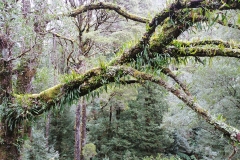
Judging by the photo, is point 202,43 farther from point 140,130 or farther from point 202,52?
point 140,130

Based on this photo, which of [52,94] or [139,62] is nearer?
[139,62]

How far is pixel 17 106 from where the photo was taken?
371 centimetres

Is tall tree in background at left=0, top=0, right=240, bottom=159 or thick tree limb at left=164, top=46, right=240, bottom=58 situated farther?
thick tree limb at left=164, top=46, right=240, bottom=58

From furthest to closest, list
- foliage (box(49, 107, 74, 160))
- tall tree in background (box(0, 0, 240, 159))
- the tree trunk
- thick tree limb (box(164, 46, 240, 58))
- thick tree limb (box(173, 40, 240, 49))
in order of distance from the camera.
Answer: foliage (box(49, 107, 74, 160)), the tree trunk, thick tree limb (box(173, 40, 240, 49)), thick tree limb (box(164, 46, 240, 58)), tall tree in background (box(0, 0, 240, 159))

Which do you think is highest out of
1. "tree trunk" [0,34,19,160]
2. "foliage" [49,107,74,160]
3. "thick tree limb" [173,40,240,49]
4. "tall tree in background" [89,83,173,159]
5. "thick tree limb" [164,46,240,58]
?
"thick tree limb" [173,40,240,49]

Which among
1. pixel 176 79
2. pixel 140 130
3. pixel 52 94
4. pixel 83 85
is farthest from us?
pixel 140 130

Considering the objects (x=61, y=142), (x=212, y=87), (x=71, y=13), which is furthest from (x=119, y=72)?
(x=61, y=142)

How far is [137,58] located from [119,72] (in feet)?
1.11

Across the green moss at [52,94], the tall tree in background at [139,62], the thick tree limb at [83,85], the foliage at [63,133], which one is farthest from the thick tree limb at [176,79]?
the foliage at [63,133]

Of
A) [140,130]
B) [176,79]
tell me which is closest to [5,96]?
[176,79]

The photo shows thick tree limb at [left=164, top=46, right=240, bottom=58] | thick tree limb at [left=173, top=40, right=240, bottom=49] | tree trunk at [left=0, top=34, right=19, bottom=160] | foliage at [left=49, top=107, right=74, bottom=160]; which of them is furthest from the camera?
foliage at [left=49, top=107, right=74, bottom=160]

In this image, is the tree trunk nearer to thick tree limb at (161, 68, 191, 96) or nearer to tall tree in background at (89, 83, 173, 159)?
thick tree limb at (161, 68, 191, 96)

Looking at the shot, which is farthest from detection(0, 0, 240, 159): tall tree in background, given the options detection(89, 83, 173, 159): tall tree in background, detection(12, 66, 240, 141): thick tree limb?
detection(89, 83, 173, 159): tall tree in background

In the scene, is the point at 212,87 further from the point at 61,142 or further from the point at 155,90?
the point at 61,142
